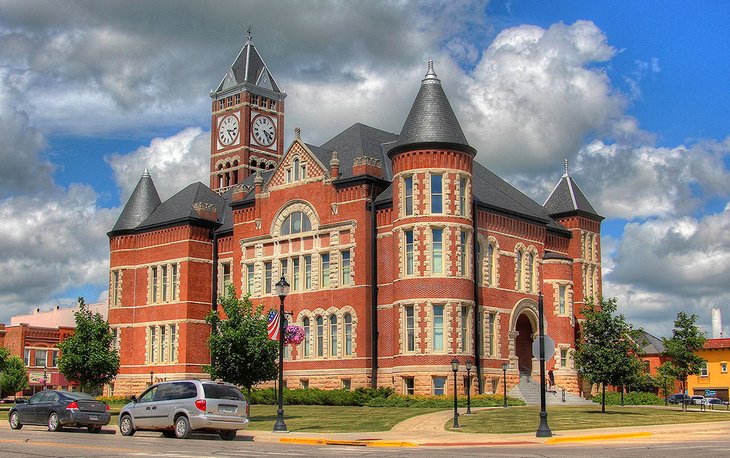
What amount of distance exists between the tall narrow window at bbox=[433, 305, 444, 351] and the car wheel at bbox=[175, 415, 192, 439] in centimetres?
2477

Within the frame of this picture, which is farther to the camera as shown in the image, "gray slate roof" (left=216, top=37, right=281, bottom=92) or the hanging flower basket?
"gray slate roof" (left=216, top=37, right=281, bottom=92)

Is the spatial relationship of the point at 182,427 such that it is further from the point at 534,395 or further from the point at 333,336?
the point at 534,395

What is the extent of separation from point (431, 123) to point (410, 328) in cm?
1173

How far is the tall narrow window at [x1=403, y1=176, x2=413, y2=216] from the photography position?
2000 inches

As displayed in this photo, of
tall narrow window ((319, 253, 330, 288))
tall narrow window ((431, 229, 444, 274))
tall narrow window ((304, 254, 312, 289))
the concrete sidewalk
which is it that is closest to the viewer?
the concrete sidewalk

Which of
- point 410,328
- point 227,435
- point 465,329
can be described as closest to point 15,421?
point 227,435

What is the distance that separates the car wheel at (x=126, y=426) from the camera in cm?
2814

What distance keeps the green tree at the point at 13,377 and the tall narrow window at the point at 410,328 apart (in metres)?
39.5

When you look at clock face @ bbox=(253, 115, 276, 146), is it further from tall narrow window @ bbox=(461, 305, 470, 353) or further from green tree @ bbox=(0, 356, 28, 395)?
tall narrow window @ bbox=(461, 305, 470, 353)

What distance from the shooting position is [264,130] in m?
87.2

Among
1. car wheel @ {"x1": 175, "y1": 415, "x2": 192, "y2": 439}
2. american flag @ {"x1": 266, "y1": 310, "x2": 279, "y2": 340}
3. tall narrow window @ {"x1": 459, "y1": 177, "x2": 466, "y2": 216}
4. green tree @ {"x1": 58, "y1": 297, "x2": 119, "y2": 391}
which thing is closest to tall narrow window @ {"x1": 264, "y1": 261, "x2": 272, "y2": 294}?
green tree @ {"x1": 58, "y1": 297, "x2": 119, "y2": 391}

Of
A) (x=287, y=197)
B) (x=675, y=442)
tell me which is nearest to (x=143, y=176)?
(x=287, y=197)

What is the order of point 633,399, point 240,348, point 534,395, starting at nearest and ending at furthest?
point 240,348, point 534,395, point 633,399

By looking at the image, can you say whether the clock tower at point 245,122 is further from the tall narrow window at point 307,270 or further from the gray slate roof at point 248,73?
the tall narrow window at point 307,270
